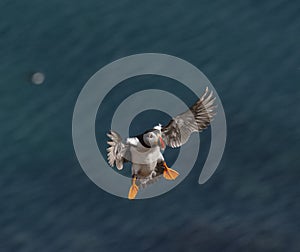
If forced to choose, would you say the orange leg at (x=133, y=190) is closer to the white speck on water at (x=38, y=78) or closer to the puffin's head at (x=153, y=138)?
the puffin's head at (x=153, y=138)

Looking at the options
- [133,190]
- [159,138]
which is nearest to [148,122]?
[133,190]

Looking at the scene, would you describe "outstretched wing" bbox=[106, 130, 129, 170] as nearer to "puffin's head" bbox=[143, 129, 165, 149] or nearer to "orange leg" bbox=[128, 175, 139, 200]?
"puffin's head" bbox=[143, 129, 165, 149]

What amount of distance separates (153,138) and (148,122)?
7431 millimetres

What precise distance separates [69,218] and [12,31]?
8222 millimetres

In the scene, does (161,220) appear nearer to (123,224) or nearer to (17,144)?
(123,224)

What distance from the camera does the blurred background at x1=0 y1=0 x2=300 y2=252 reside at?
44250mm

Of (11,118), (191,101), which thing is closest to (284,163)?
(191,101)

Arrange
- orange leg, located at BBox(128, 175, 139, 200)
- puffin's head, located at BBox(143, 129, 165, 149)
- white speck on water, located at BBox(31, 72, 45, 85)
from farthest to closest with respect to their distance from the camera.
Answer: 1. white speck on water, located at BBox(31, 72, 45, 85)
2. orange leg, located at BBox(128, 175, 139, 200)
3. puffin's head, located at BBox(143, 129, 165, 149)

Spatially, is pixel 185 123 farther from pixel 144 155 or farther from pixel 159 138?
pixel 144 155

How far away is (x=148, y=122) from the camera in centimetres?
4481

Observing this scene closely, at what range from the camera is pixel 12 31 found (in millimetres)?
45688

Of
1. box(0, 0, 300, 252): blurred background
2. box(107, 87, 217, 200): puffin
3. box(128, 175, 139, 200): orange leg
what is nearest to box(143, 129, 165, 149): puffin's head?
box(107, 87, 217, 200): puffin

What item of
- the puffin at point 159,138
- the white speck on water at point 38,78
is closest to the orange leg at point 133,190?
the puffin at point 159,138

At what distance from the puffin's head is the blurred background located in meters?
6.96
